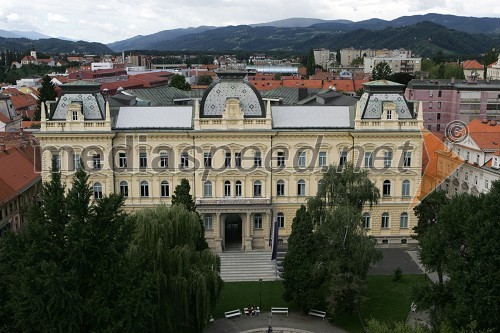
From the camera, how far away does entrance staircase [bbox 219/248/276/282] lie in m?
53.1

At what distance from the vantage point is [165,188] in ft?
194

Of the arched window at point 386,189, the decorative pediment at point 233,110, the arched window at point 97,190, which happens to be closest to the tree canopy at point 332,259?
the arched window at point 386,189

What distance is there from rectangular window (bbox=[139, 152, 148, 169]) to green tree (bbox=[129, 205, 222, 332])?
714 inches

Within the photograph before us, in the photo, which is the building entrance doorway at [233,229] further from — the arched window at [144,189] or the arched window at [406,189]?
the arched window at [406,189]

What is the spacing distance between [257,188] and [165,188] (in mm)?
9467

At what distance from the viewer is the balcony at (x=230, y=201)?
57812mm

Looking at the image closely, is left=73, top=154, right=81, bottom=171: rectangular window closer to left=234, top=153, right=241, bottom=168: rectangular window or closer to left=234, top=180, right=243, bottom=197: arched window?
left=234, top=153, right=241, bottom=168: rectangular window

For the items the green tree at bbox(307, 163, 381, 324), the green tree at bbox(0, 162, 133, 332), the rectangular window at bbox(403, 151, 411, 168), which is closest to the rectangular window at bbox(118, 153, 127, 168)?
the green tree at bbox(307, 163, 381, 324)

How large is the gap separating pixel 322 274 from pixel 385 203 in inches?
798

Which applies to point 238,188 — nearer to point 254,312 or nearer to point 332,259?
point 254,312

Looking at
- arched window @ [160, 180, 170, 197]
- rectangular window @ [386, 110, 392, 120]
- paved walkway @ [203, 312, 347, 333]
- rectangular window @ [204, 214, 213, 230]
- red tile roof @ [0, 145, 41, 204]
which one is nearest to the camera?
paved walkway @ [203, 312, 347, 333]

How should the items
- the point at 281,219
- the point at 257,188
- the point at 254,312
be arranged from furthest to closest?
the point at 281,219, the point at 257,188, the point at 254,312

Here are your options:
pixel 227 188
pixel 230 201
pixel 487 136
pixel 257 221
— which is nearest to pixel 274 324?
pixel 257 221

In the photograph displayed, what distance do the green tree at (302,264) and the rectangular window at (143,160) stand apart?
20764mm
